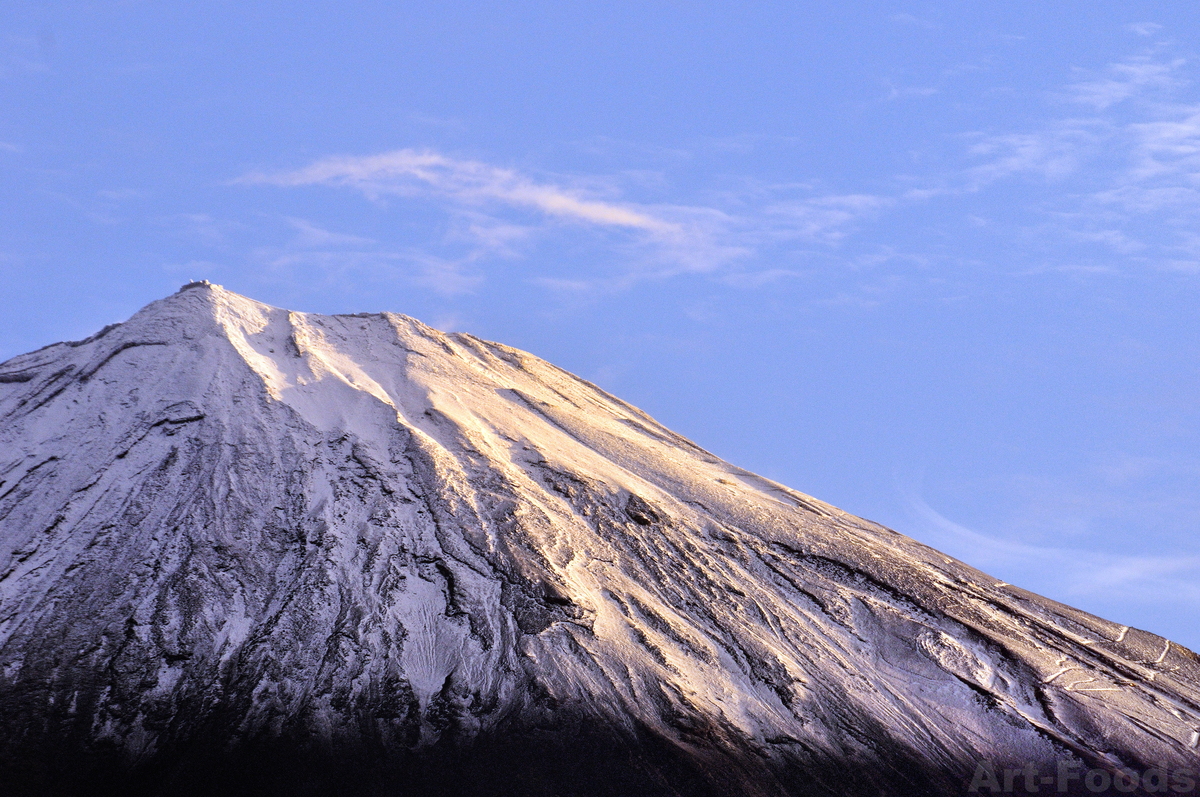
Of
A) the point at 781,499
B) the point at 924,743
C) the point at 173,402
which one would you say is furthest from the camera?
the point at 781,499

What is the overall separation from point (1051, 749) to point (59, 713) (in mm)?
20300

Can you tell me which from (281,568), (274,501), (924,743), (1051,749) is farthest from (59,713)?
(1051,749)

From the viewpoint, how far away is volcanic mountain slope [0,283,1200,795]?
20.2 meters

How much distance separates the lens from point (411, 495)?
91.4ft

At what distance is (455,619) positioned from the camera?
934 inches

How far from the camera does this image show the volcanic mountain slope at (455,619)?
2020cm

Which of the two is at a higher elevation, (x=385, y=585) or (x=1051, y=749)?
(x=385, y=585)

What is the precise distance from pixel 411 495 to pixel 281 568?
4253mm

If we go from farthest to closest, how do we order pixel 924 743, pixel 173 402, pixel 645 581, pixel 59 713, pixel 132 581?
pixel 173 402 → pixel 645 581 → pixel 132 581 → pixel 924 743 → pixel 59 713

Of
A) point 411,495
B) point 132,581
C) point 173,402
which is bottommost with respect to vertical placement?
point 132,581

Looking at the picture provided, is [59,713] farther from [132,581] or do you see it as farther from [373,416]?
[373,416]

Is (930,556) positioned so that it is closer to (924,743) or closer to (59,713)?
(924,743)

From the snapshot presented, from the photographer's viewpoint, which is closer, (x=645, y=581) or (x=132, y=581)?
(x=132, y=581)

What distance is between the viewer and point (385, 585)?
80.3 feet
